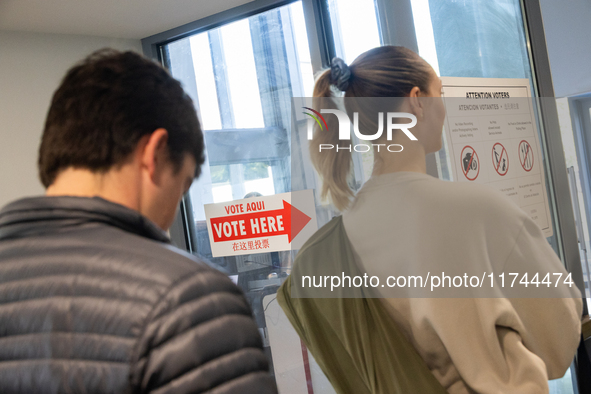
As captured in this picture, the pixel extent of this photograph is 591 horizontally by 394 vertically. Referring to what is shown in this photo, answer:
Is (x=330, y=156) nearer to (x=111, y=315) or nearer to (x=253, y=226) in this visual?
(x=111, y=315)

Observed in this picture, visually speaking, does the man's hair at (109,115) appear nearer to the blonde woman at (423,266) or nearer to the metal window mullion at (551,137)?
the blonde woman at (423,266)

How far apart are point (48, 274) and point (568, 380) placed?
219cm

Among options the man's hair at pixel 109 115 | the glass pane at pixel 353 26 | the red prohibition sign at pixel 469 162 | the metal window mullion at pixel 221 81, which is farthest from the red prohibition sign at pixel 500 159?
the metal window mullion at pixel 221 81

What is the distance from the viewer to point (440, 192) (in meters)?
1.12

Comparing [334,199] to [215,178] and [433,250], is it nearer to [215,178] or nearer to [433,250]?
[433,250]

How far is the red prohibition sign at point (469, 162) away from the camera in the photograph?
1484mm

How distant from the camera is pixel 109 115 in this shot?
640 mm

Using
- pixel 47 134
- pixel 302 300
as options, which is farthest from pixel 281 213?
pixel 47 134

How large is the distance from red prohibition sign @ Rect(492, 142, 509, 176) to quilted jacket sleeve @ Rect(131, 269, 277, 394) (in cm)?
121

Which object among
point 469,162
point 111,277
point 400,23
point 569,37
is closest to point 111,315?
point 111,277

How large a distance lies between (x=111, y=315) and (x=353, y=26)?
1881mm

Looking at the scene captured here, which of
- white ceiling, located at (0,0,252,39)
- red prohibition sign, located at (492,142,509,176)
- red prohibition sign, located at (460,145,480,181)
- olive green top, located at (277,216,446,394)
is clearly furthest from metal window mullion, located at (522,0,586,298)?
white ceiling, located at (0,0,252,39)

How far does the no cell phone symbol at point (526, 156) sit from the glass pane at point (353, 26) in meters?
0.73

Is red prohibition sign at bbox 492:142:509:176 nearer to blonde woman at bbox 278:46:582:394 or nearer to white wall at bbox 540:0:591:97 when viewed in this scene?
blonde woman at bbox 278:46:582:394
